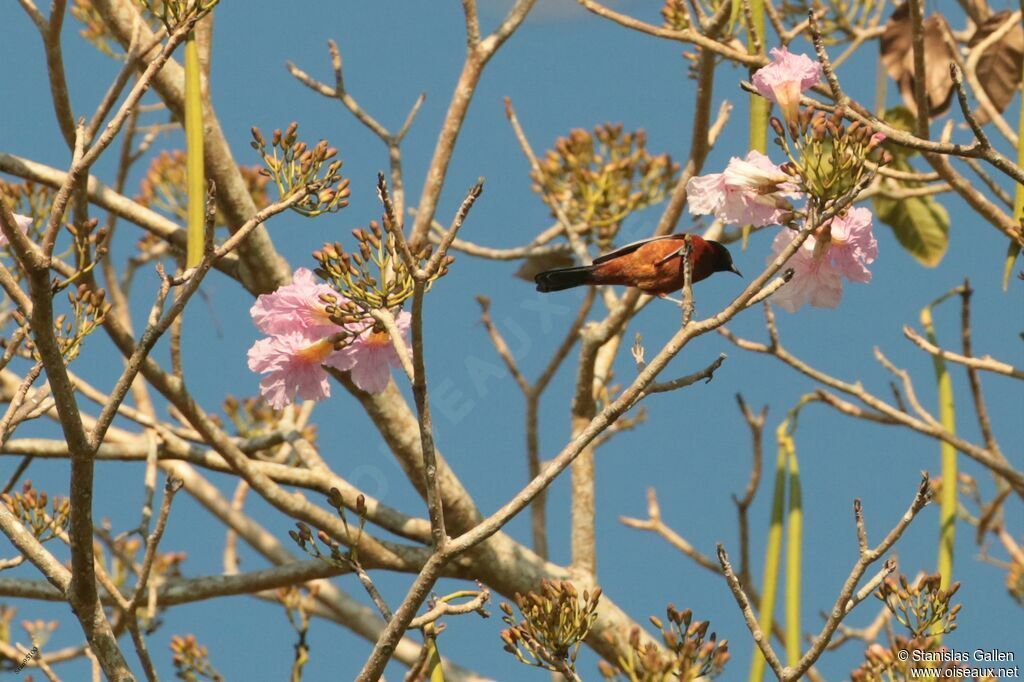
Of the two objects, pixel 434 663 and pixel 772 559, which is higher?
pixel 772 559

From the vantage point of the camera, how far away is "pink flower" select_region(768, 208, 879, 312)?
248cm

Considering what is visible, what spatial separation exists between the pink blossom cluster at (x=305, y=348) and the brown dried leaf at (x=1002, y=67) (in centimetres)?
265

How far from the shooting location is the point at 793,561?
314 centimetres

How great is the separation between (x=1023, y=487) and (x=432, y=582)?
7.31 feet

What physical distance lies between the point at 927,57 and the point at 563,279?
221cm

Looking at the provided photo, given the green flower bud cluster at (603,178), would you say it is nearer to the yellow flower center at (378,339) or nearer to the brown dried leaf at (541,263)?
the brown dried leaf at (541,263)

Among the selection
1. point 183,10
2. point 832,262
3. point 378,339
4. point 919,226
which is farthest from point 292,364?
point 919,226

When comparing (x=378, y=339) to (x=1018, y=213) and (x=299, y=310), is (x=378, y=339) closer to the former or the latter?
(x=299, y=310)

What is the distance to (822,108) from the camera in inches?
96.7

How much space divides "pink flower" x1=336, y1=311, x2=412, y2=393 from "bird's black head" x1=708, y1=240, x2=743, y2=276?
64 centimetres

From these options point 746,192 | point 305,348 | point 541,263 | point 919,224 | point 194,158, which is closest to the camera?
point 746,192

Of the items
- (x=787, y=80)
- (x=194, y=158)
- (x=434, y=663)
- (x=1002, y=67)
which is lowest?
(x=434, y=663)

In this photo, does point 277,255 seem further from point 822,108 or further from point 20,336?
point 822,108

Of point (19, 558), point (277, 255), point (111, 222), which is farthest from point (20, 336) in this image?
point (111, 222)
